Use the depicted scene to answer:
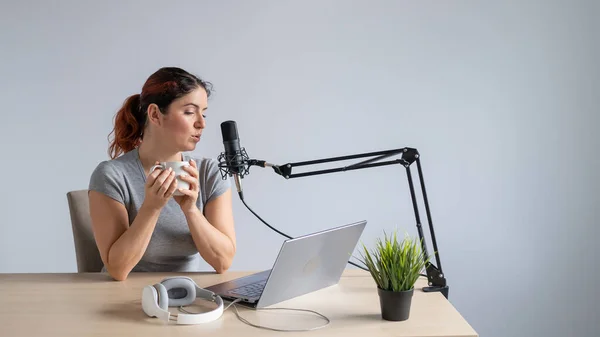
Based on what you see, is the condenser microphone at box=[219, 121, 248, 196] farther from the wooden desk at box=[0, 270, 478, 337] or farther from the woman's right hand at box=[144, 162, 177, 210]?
the wooden desk at box=[0, 270, 478, 337]

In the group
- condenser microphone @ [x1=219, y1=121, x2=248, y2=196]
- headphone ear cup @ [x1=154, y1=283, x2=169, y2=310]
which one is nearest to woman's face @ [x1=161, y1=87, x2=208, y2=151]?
condenser microphone @ [x1=219, y1=121, x2=248, y2=196]

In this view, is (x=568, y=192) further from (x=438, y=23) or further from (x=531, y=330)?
(x=438, y=23)

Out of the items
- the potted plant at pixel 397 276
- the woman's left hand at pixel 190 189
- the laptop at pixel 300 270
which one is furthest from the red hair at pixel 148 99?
the potted plant at pixel 397 276

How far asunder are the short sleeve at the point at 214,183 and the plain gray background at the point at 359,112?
0.85 m

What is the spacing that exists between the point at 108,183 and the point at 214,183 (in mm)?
314

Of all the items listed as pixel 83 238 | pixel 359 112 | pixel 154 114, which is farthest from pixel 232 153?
pixel 359 112

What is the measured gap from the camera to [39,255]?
2771 mm

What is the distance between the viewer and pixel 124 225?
68.7 inches

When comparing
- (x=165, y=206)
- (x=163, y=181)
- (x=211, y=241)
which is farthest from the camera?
(x=165, y=206)

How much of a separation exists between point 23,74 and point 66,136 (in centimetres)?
32

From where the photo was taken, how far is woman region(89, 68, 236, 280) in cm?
166

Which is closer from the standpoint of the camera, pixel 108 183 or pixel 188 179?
pixel 188 179

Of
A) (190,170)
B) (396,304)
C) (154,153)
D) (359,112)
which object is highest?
(359,112)

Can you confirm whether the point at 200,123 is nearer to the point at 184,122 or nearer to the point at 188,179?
the point at 184,122
